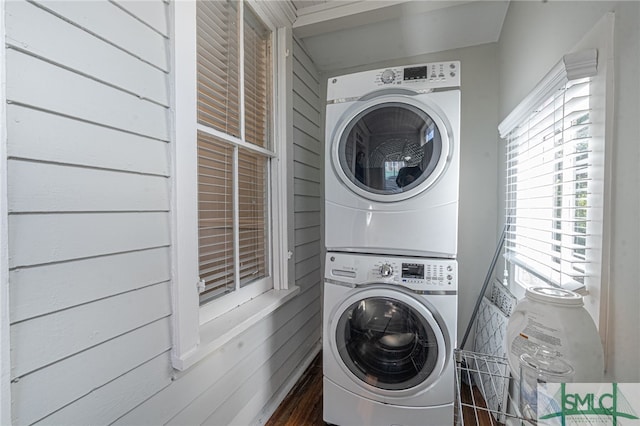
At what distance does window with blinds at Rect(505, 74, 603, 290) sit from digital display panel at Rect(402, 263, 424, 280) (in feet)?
1.59

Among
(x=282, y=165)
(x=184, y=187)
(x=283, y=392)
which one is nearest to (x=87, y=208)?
(x=184, y=187)

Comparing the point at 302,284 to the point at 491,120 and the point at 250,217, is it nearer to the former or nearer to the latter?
the point at 250,217

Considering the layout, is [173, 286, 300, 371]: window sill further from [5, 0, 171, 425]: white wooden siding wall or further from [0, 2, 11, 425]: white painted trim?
[0, 2, 11, 425]: white painted trim

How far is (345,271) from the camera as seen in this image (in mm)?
1559

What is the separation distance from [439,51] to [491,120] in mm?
717

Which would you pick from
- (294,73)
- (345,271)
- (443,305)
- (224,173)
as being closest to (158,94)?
(224,173)

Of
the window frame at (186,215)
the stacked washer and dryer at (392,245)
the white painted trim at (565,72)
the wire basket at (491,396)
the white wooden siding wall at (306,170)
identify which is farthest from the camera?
the white wooden siding wall at (306,170)

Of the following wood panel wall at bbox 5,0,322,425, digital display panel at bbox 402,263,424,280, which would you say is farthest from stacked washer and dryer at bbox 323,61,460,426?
wood panel wall at bbox 5,0,322,425

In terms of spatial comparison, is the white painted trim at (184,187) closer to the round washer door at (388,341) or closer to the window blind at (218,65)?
the window blind at (218,65)

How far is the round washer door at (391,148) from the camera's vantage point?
1.44 metres

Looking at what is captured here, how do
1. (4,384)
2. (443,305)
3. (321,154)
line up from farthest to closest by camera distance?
(321,154)
(443,305)
(4,384)

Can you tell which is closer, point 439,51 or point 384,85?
point 384,85

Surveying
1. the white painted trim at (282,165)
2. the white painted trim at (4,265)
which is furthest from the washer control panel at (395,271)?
the white painted trim at (4,265)

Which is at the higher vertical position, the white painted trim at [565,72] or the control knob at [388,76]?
the control knob at [388,76]
